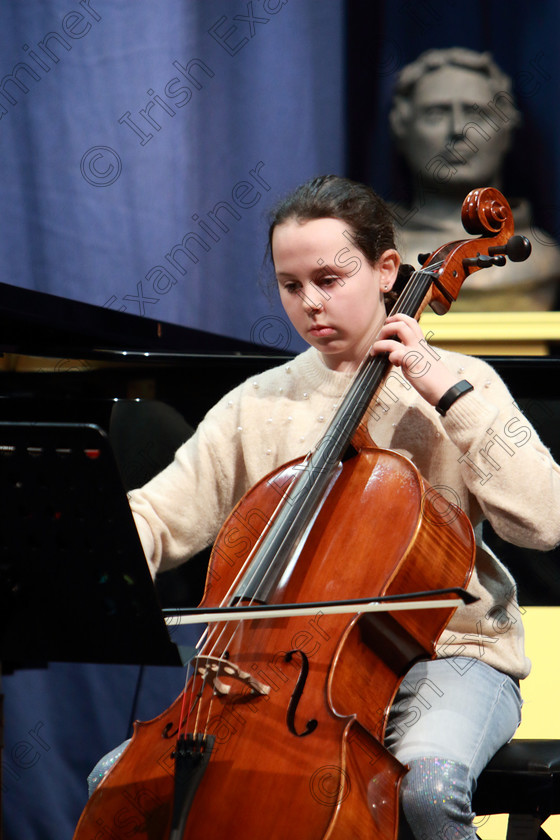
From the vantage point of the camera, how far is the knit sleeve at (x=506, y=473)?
1.09m

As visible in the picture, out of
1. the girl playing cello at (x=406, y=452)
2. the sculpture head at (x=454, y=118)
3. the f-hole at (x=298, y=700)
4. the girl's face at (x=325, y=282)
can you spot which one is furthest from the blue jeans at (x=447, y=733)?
the sculpture head at (x=454, y=118)

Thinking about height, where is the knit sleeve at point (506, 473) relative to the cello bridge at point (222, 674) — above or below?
above

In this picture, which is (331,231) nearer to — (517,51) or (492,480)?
(492,480)

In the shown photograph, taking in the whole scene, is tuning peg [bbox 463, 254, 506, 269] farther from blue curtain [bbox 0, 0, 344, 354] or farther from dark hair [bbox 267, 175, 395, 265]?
blue curtain [bbox 0, 0, 344, 354]

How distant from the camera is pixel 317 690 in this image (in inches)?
34.6

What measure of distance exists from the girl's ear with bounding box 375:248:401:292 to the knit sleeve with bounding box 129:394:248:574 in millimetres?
264

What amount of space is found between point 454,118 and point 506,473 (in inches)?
49.8

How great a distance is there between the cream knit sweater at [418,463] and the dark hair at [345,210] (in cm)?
17

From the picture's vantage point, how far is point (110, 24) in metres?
2.19

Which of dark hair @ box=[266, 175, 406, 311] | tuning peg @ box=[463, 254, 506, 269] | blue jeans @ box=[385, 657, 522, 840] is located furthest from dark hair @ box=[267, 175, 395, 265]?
blue jeans @ box=[385, 657, 522, 840]

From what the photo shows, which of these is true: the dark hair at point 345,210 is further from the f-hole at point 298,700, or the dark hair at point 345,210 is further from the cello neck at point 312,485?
the f-hole at point 298,700

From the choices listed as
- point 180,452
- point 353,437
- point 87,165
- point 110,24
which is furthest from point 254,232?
point 353,437

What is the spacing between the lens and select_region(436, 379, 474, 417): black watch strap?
1104 mm

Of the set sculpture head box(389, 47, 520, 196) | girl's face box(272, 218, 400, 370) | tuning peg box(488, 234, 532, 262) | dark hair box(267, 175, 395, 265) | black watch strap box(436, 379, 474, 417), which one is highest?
sculpture head box(389, 47, 520, 196)
